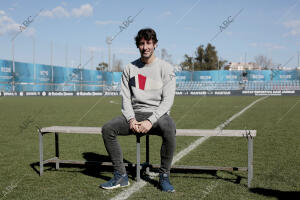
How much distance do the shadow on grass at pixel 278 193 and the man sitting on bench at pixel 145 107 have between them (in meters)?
0.93

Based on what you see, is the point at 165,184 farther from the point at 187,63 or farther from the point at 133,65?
the point at 187,63

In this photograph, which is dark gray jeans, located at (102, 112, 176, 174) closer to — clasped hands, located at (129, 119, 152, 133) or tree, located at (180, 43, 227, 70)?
clasped hands, located at (129, 119, 152, 133)

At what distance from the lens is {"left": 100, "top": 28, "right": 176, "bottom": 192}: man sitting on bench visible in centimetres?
359

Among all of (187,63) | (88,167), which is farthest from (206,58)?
(88,167)

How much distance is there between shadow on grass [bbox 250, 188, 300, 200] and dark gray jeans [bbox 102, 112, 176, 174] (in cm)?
98

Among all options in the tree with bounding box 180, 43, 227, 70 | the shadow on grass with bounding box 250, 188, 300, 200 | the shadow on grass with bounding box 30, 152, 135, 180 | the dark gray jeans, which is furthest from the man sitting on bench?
the tree with bounding box 180, 43, 227, 70

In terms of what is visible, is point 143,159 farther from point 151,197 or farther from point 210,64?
point 210,64

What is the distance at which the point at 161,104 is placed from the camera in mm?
3734

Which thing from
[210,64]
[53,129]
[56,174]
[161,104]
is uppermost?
[210,64]

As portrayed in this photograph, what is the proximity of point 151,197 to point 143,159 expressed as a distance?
1.90 meters

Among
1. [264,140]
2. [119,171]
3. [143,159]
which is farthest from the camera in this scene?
[264,140]

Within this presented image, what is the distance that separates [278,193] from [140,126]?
159cm

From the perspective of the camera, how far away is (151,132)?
3740 mm

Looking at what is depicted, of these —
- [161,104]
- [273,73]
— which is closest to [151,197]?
[161,104]
